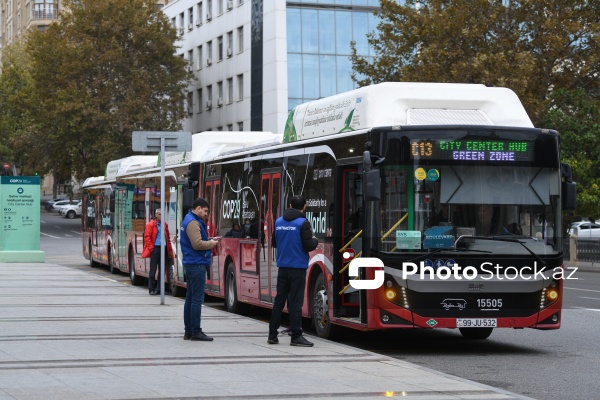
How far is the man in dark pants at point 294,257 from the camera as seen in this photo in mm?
13938

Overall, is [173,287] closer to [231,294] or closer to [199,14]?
[231,294]

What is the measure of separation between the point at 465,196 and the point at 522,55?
30995 millimetres

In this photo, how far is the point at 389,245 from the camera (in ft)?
46.1

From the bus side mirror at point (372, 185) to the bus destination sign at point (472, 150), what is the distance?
0.71 m

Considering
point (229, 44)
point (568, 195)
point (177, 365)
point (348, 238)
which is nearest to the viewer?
point (177, 365)

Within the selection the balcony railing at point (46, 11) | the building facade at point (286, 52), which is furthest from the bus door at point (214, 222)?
the balcony railing at point (46, 11)

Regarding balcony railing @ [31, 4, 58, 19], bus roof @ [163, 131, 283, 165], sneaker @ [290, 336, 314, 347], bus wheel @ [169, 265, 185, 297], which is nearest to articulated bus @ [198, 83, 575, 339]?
sneaker @ [290, 336, 314, 347]

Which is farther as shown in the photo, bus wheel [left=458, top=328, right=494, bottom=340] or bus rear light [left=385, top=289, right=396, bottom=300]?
bus wheel [left=458, top=328, right=494, bottom=340]

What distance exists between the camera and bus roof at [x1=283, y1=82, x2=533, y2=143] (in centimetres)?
1456

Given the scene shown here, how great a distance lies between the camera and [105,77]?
7431 centimetres

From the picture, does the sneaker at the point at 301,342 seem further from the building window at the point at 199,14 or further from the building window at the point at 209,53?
the building window at the point at 199,14

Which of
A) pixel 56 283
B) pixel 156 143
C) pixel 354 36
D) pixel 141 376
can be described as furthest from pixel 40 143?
pixel 141 376

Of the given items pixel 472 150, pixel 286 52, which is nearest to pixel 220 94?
pixel 286 52

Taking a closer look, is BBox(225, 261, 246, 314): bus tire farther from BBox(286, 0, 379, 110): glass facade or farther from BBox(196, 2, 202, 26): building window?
BBox(196, 2, 202, 26): building window
